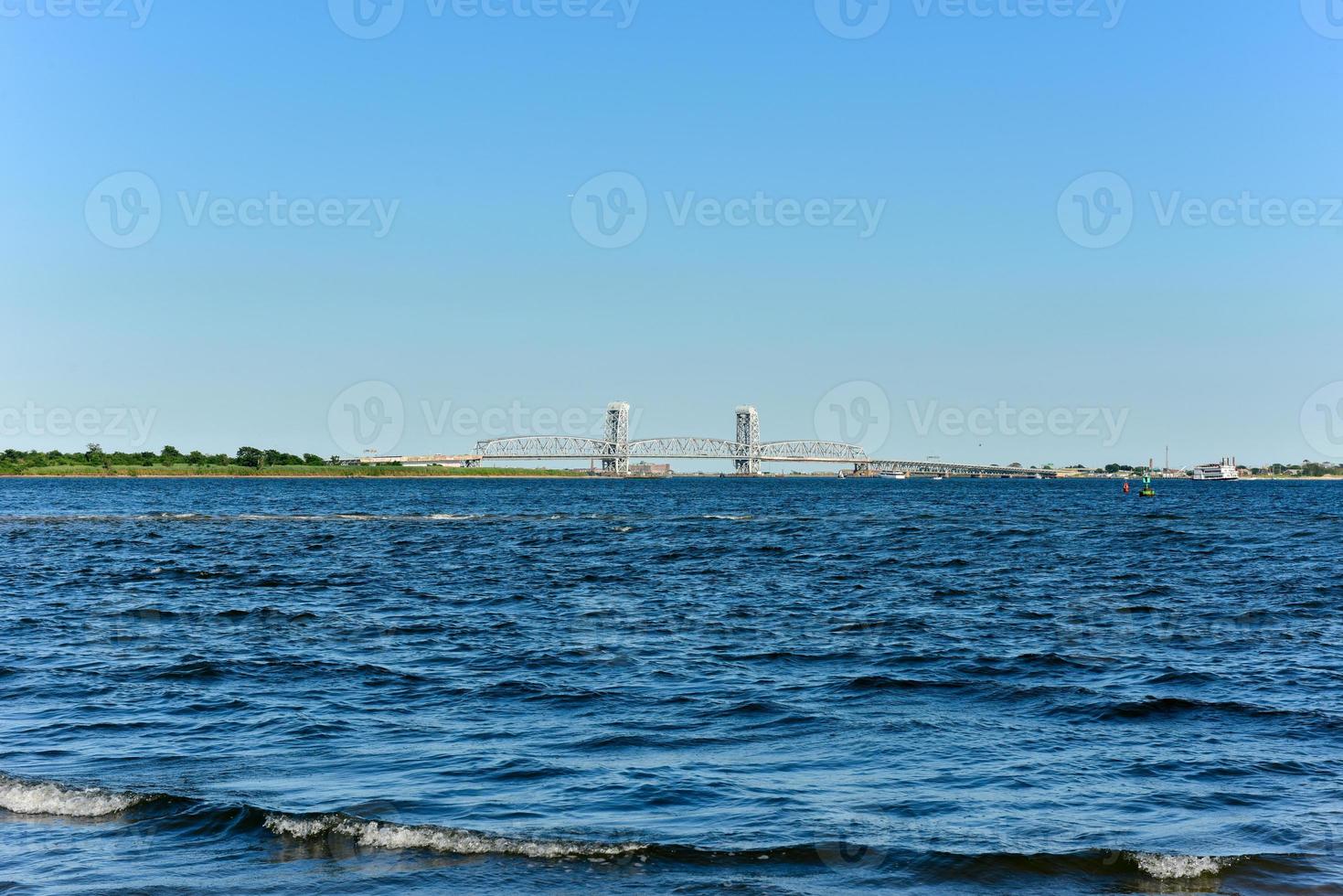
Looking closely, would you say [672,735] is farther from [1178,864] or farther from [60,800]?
[60,800]

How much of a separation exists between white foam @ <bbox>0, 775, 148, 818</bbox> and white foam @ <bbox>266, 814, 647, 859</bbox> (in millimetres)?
2062

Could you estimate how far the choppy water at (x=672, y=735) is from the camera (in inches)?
425

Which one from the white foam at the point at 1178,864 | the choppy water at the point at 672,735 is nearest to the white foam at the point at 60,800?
the choppy water at the point at 672,735

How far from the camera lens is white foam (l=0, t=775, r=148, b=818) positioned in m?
12.3

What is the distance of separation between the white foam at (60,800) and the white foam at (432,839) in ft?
6.77

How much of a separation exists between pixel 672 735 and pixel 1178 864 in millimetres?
6983

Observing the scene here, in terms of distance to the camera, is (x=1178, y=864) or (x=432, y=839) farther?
(x=432, y=839)

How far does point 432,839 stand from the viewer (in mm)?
11258

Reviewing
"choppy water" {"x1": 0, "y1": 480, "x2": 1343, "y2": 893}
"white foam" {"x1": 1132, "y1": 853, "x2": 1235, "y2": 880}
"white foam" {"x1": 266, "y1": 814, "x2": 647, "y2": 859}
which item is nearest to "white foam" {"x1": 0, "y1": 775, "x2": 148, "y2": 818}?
"choppy water" {"x1": 0, "y1": 480, "x2": 1343, "y2": 893}

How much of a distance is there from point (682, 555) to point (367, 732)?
34043 mm

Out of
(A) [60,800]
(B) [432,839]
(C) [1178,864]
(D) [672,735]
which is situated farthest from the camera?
(D) [672,735]

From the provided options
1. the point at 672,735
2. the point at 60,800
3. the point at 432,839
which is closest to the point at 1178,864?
the point at 672,735

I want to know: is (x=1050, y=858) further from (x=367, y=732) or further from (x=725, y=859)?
(x=367, y=732)

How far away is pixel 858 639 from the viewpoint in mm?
24359
